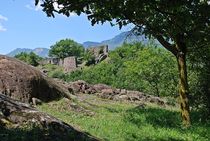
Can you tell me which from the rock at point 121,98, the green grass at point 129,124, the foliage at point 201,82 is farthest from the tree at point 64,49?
the foliage at point 201,82

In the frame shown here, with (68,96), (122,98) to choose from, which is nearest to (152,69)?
(122,98)

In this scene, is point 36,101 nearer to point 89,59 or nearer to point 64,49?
point 89,59

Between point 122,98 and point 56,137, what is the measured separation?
21.7m

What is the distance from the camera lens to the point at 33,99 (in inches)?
924

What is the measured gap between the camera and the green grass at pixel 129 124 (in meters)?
18.3

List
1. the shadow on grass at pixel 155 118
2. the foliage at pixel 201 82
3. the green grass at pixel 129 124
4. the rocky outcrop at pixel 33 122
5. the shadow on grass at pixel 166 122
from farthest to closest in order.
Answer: the foliage at pixel 201 82, the shadow on grass at pixel 155 118, the shadow on grass at pixel 166 122, the green grass at pixel 129 124, the rocky outcrop at pixel 33 122

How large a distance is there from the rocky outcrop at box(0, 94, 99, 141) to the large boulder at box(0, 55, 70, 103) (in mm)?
7137

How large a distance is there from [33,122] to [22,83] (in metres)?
9.12

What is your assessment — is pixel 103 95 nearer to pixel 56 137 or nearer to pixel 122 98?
pixel 122 98

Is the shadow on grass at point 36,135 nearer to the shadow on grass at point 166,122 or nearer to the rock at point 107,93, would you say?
the shadow on grass at point 166,122

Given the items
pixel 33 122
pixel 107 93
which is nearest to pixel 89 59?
pixel 107 93

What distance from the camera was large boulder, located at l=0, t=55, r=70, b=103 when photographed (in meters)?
22.7

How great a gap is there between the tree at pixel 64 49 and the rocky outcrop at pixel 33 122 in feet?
551

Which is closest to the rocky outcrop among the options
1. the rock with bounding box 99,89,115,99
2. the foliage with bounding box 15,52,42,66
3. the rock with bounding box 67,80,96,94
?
the rock with bounding box 99,89,115,99
